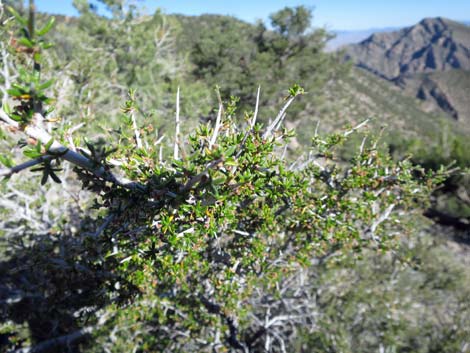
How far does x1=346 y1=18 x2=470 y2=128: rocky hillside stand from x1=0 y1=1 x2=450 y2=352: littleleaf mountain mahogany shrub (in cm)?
9470

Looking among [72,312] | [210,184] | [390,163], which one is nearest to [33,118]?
[210,184]

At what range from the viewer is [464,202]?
14797mm

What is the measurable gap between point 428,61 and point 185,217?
175528mm

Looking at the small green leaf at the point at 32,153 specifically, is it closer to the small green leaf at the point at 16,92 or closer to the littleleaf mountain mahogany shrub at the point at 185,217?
the littleleaf mountain mahogany shrub at the point at 185,217

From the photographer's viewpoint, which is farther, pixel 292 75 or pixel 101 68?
pixel 292 75

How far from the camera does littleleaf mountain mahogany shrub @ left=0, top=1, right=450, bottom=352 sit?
1.91 m

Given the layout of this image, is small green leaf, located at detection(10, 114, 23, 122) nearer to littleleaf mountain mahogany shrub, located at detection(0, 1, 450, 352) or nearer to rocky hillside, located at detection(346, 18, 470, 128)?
littleleaf mountain mahogany shrub, located at detection(0, 1, 450, 352)

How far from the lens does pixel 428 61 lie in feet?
463

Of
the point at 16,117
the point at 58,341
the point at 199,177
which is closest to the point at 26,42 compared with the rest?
the point at 16,117

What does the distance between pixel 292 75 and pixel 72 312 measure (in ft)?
65.2

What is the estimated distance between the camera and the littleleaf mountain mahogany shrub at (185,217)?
1.91 metres

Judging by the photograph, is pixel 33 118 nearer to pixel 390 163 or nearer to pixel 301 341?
pixel 390 163

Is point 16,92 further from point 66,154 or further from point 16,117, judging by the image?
point 66,154

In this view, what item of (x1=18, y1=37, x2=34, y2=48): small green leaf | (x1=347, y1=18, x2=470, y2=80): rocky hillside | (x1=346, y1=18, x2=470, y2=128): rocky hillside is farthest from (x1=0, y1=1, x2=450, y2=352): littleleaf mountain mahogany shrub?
(x1=347, y1=18, x2=470, y2=80): rocky hillside
